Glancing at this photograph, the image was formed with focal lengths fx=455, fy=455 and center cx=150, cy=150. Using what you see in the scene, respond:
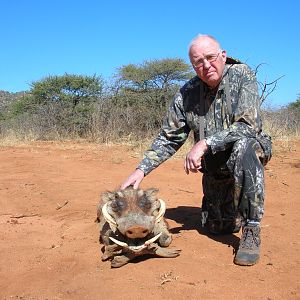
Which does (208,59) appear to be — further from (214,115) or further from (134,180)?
(134,180)

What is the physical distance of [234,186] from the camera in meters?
3.87

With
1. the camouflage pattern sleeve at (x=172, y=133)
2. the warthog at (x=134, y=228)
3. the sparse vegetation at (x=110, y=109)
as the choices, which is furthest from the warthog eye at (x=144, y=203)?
the sparse vegetation at (x=110, y=109)

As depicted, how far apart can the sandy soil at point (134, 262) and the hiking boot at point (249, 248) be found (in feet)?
0.21

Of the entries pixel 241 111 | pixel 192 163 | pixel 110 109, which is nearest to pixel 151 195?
pixel 192 163

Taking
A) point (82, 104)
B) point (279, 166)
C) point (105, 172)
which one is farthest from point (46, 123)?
point (279, 166)

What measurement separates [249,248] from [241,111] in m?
1.16

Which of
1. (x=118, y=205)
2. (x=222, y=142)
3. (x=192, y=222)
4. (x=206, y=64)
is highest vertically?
(x=206, y=64)

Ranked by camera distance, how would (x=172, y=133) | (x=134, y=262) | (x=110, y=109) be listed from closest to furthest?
(x=134, y=262) → (x=172, y=133) → (x=110, y=109)

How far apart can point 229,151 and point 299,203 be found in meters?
2.08

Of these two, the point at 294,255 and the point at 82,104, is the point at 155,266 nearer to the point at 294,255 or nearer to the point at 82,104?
the point at 294,255

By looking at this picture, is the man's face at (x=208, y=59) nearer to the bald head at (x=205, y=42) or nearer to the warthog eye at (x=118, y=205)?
the bald head at (x=205, y=42)

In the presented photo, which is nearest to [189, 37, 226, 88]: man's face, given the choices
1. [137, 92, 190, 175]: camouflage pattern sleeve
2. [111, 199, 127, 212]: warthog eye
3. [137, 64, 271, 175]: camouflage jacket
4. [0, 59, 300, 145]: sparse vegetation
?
[137, 64, 271, 175]: camouflage jacket

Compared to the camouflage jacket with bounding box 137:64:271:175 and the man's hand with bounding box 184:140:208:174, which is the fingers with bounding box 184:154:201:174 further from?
the camouflage jacket with bounding box 137:64:271:175

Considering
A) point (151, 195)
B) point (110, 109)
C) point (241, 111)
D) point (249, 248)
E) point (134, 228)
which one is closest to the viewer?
point (134, 228)
